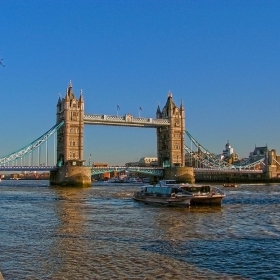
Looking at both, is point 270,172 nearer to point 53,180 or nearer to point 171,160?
point 171,160

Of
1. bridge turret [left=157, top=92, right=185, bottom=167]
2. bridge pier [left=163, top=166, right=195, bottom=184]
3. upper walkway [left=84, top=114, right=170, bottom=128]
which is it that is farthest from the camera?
bridge turret [left=157, top=92, right=185, bottom=167]

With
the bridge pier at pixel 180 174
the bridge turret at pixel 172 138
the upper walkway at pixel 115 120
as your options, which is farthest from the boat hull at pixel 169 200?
the bridge turret at pixel 172 138

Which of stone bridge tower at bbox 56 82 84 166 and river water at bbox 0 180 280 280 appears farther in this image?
stone bridge tower at bbox 56 82 84 166

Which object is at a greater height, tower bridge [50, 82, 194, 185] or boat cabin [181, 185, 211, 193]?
tower bridge [50, 82, 194, 185]

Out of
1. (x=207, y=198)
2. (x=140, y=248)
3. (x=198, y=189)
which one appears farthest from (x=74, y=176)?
(x=140, y=248)

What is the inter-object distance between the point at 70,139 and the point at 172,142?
25.3 metres

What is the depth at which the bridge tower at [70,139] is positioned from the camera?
90.9 metres

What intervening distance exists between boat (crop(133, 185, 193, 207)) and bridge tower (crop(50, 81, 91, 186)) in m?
46.7

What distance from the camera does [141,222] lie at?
85.0 feet

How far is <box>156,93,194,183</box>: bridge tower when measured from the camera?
105144 millimetres

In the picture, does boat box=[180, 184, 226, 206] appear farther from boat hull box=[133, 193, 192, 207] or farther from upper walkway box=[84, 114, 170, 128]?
upper walkway box=[84, 114, 170, 128]

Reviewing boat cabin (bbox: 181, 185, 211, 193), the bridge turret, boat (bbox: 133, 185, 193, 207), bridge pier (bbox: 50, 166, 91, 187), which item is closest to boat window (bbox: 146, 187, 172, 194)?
boat (bbox: 133, 185, 193, 207)

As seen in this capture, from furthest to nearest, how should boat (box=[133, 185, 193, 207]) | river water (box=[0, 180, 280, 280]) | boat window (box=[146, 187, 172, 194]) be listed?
boat window (box=[146, 187, 172, 194])
boat (box=[133, 185, 193, 207])
river water (box=[0, 180, 280, 280])

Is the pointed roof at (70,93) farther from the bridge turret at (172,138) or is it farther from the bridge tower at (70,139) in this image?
the bridge turret at (172,138)
